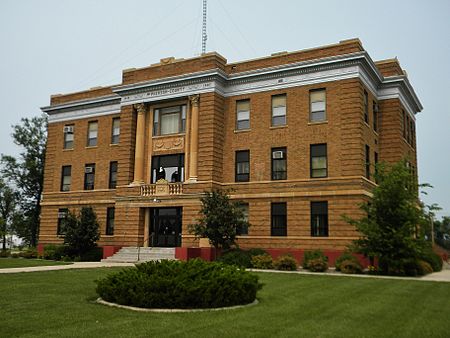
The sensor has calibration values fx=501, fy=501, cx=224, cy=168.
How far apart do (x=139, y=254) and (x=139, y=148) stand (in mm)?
8329

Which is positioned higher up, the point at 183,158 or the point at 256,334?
the point at 183,158

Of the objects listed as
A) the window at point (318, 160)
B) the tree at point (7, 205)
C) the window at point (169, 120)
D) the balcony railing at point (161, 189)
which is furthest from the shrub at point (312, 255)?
the tree at point (7, 205)

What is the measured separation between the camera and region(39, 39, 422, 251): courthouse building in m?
32.1

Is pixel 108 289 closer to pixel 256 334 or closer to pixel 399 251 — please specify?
pixel 256 334

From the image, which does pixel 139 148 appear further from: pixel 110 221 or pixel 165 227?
pixel 110 221

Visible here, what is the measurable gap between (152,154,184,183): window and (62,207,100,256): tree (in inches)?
216

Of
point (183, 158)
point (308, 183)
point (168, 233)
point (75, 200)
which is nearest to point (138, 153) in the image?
point (183, 158)

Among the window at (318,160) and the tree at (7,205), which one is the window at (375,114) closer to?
the window at (318,160)

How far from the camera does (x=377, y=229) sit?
25094mm

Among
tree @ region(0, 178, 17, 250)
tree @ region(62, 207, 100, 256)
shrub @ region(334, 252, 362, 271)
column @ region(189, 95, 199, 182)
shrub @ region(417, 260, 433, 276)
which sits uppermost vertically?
column @ region(189, 95, 199, 182)

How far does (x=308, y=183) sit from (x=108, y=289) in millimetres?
21059

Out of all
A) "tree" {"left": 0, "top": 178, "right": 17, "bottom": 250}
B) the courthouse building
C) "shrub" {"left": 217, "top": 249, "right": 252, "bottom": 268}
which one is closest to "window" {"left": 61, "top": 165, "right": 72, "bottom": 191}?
the courthouse building

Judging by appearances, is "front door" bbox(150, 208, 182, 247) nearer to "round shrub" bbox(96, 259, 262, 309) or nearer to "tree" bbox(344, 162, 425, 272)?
"tree" bbox(344, 162, 425, 272)

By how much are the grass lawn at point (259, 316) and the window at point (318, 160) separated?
15.6 metres
